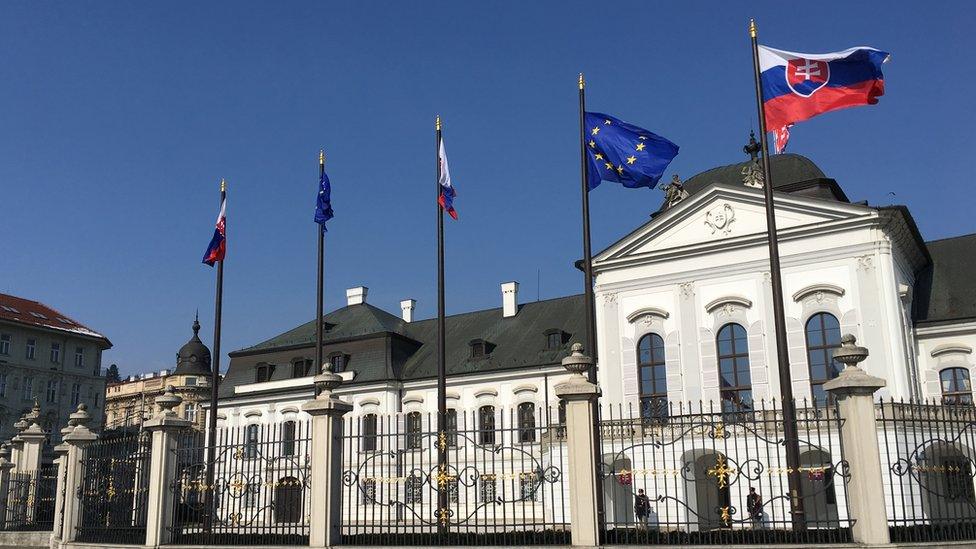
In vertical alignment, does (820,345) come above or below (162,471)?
above

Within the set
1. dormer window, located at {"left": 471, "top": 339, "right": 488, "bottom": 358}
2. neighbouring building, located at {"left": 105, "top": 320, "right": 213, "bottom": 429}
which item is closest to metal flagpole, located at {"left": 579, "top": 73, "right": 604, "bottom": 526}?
dormer window, located at {"left": 471, "top": 339, "right": 488, "bottom": 358}

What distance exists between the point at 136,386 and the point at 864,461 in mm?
72043

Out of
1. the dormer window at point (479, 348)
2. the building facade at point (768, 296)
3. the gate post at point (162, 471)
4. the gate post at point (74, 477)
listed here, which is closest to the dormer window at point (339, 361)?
the dormer window at point (479, 348)

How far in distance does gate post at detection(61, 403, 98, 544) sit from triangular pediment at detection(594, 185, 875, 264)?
20.7 metres

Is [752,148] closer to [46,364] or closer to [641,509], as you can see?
[641,509]

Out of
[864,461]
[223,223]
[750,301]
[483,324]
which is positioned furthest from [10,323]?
[864,461]

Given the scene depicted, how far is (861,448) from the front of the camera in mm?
10539

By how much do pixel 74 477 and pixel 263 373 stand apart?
30361 millimetres

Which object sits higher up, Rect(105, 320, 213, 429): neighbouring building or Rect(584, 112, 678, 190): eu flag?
Rect(105, 320, 213, 429): neighbouring building

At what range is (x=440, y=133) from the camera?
19.9m

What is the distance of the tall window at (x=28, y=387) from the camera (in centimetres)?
5894

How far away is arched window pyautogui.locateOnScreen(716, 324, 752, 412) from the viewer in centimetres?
2984

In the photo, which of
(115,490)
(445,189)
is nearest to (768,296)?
(445,189)

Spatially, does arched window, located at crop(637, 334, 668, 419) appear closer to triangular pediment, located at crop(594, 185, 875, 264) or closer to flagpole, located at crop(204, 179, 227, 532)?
triangular pediment, located at crop(594, 185, 875, 264)
